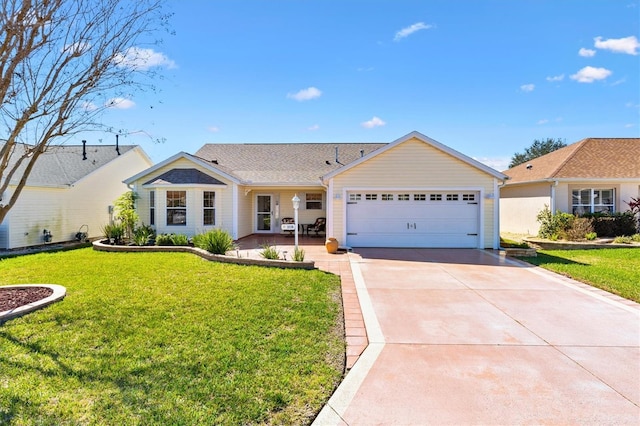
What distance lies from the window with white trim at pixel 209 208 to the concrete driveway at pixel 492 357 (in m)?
9.80

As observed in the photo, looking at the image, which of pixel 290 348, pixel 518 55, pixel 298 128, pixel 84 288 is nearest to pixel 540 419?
pixel 290 348

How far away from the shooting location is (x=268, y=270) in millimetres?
8797

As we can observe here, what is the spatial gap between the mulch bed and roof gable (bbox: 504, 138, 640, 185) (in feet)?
61.2

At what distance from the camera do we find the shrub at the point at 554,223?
15.3m

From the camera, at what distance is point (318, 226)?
1825cm

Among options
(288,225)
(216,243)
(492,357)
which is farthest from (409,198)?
(492,357)

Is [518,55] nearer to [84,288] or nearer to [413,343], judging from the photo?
[413,343]

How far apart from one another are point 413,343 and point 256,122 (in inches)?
642

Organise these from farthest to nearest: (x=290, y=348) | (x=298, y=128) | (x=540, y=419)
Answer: (x=298, y=128) < (x=290, y=348) < (x=540, y=419)

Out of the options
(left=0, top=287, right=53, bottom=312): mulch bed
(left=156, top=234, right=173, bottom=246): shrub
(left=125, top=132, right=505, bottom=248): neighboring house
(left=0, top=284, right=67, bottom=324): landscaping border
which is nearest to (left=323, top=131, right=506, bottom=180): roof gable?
(left=125, top=132, right=505, bottom=248): neighboring house

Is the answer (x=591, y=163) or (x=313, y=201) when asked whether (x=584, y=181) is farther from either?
(x=313, y=201)

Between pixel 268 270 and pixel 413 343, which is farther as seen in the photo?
pixel 268 270

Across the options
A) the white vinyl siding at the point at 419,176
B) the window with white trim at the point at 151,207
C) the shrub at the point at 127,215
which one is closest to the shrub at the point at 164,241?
the shrub at the point at 127,215

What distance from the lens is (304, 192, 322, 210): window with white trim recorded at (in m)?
19.2
